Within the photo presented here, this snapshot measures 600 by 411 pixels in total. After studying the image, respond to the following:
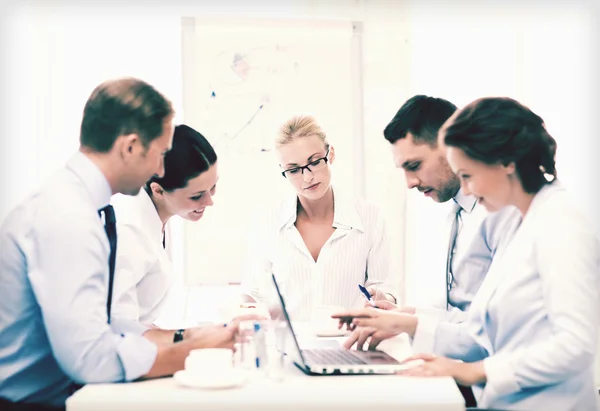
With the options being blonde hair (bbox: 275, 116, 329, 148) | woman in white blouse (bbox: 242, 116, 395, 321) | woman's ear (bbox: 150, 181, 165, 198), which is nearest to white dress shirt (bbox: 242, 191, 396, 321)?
woman in white blouse (bbox: 242, 116, 395, 321)

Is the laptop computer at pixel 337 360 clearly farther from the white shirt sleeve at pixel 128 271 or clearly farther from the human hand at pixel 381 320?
the white shirt sleeve at pixel 128 271

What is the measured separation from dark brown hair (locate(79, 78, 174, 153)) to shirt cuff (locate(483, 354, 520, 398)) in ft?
3.38

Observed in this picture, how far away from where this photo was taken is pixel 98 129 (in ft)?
5.75

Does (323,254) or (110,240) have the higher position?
(110,240)

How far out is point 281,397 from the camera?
1485 millimetres

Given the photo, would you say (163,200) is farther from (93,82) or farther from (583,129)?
(583,129)

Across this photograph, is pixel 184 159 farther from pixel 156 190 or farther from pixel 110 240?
pixel 110 240

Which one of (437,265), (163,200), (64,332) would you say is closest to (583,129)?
(437,265)

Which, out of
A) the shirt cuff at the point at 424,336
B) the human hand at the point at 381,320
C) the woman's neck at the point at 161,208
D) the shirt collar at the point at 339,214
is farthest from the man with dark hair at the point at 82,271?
the shirt collar at the point at 339,214

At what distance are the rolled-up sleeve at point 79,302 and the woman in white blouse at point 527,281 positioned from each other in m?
0.67

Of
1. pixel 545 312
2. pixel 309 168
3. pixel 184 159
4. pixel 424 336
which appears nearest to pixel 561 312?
pixel 545 312

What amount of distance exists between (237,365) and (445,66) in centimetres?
286

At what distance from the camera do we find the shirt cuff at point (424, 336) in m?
1.99

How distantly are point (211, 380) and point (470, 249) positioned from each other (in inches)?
41.8
